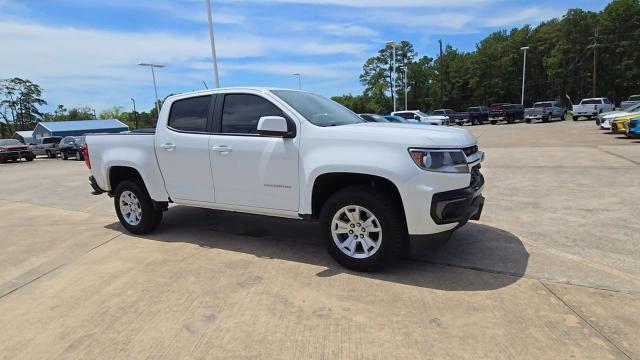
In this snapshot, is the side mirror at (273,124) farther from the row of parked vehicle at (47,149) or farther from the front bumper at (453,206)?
the row of parked vehicle at (47,149)

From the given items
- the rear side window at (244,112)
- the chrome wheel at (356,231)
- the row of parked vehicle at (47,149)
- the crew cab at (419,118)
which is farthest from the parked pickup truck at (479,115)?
the chrome wheel at (356,231)

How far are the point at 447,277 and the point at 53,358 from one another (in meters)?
3.36

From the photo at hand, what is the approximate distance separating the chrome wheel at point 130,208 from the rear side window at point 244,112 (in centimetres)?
200

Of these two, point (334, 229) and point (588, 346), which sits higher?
point (334, 229)

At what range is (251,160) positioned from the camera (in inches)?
188

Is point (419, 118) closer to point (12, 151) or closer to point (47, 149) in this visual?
point (47, 149)

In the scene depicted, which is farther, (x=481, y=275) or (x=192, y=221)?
(x=192, y=221)

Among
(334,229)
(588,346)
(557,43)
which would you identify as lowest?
(588,346)

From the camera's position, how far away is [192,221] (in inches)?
268

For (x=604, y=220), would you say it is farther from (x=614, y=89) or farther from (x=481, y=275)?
(x=614, y=89)

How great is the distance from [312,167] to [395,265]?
137 centimetres

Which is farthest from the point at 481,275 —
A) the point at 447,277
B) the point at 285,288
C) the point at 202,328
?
the point at 202,328

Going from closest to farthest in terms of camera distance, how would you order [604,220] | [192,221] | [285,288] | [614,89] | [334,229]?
1. [285,288]
2. [334,229]
3. [604,220]
4. [192,221]
5. [614,89]

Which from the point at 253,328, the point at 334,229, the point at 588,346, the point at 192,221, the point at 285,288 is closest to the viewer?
the point at 588,346
